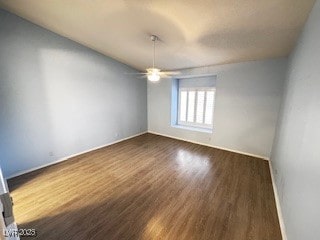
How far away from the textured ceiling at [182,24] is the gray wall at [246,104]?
0.33 m

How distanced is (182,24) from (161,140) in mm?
3394

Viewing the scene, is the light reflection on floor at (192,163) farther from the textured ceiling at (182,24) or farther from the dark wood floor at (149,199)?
the textured ceiling at (182,24)

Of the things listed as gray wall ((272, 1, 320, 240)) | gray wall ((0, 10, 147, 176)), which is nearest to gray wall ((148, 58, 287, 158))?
gray wall ((272, 1, 320, 240))

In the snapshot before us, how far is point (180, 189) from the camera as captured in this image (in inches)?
97.0

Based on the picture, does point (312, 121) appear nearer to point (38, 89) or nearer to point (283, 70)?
point (283, 70)

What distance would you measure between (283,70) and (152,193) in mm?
3461

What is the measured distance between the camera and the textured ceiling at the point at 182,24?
178 centimetres

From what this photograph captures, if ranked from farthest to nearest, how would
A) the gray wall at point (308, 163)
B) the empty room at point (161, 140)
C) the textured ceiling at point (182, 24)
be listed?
the textured ceiling at point (182, 24) < the empty room at point (161, 140) < the gray wall at point (308, 163)

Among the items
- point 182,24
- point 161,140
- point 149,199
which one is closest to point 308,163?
point 149,199

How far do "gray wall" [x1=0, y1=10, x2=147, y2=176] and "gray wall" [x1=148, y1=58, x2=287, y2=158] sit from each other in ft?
8.22

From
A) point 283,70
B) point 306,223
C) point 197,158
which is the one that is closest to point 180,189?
point 197,158

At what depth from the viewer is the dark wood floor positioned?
5.72 ft

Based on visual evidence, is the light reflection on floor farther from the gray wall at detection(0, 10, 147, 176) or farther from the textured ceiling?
the textured ceiling

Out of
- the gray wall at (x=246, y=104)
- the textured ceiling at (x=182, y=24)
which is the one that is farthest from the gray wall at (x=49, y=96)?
the gray wall at (x=246, y=104)
